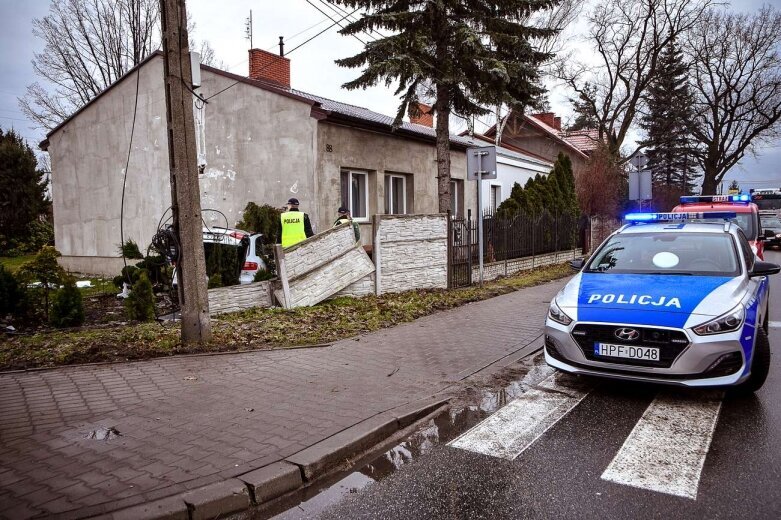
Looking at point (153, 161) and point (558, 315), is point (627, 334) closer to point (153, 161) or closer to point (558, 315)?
point (558, 315)

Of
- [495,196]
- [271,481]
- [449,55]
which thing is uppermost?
[449,55]

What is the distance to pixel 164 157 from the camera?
15.4 m

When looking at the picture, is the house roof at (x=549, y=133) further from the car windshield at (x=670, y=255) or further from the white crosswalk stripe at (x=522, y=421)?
the white crosswalk stripe at (x=522, y=421)

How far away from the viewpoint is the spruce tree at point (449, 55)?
12930 millimetres

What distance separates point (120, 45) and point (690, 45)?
117 feet

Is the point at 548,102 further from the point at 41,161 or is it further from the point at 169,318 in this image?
the point at 41,161

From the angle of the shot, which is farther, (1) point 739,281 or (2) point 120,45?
(2) point 120,45

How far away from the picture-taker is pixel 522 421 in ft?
15.2

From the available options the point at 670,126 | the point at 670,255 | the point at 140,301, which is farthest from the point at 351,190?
the point at 670,126

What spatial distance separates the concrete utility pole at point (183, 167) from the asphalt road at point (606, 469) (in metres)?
3.91

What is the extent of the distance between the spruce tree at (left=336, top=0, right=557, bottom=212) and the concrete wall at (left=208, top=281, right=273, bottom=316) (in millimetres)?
6477

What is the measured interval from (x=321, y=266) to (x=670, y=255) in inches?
227

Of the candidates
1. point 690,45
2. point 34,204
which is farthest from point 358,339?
point 690,45

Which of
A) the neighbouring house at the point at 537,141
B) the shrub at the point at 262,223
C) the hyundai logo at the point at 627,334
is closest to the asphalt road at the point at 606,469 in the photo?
the hyundai logo at the point at 627,334
